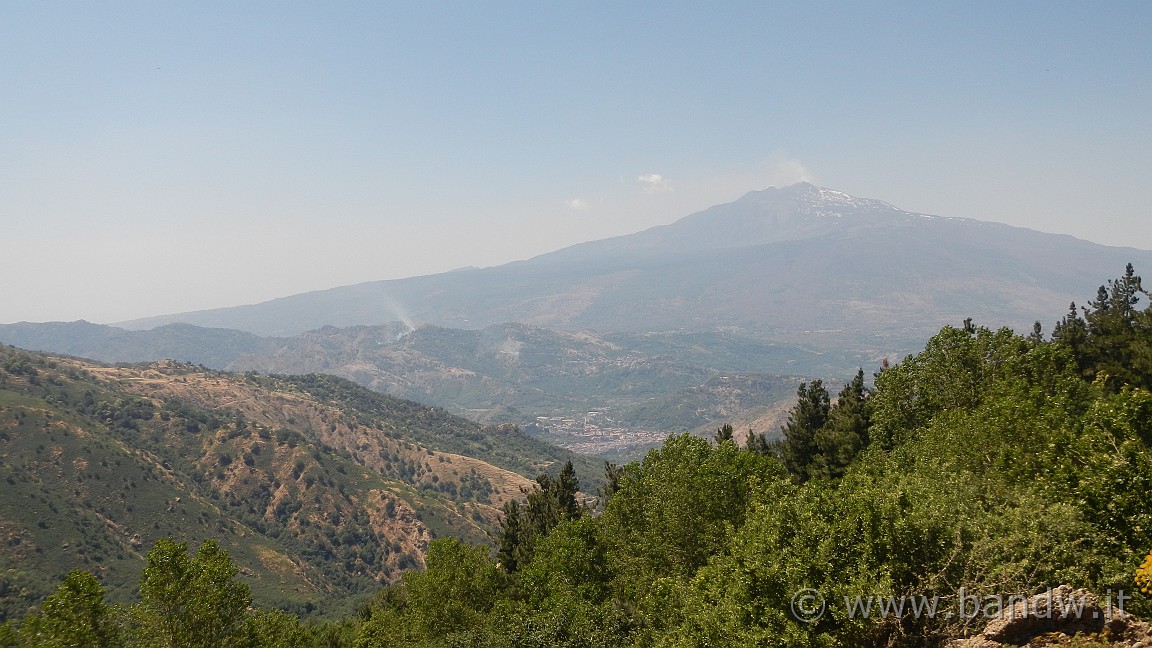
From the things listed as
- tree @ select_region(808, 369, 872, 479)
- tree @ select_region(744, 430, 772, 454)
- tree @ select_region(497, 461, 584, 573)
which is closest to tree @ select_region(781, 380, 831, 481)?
tree @ select_region(808, 369, 872, 479)

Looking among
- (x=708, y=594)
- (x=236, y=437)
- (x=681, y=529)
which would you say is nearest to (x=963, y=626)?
(x=708, y=594)

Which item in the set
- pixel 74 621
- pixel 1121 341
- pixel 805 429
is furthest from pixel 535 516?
pixel 1121 341

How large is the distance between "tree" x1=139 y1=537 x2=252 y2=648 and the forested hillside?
217mm

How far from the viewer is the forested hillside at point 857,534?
17344mm

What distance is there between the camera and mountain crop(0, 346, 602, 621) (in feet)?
386

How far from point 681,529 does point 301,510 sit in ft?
520

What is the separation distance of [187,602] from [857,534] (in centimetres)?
3207

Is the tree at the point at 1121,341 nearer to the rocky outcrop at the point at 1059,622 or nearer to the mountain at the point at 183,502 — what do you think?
the rocky outcrop at the point at 1059,622

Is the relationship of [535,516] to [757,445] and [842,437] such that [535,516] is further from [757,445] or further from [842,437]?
[842,437]

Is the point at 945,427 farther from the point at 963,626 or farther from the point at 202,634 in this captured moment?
the point at 202,634

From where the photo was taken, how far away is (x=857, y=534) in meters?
18.6

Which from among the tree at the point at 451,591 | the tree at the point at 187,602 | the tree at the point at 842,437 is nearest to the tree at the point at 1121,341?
the tree at the point at 842,437

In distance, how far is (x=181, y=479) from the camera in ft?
515

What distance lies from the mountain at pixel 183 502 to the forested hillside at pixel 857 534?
224ft
